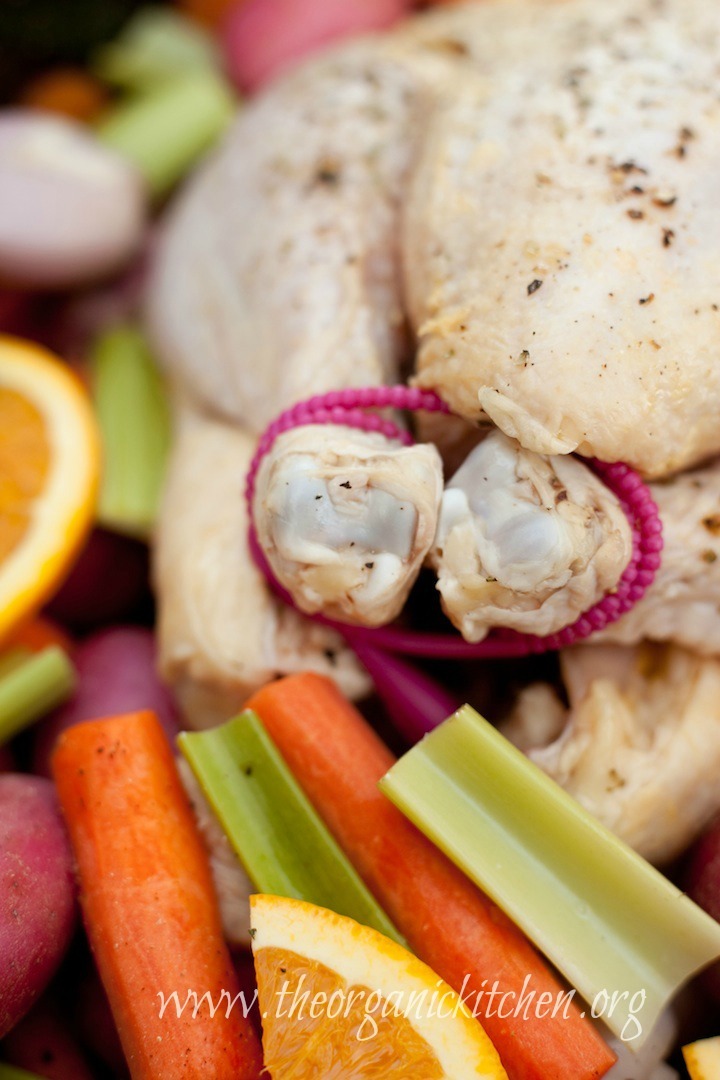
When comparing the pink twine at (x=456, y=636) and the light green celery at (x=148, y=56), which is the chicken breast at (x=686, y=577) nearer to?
the pink twine at (x=456, y=636)

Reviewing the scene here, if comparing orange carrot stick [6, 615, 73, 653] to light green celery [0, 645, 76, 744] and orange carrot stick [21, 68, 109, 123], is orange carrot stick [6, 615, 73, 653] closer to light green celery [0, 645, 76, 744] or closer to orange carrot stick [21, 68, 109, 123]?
light green celery [0, 645, 76, 744]

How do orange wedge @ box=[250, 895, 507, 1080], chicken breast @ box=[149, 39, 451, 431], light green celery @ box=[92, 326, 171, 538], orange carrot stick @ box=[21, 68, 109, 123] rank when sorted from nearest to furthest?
orange wedge @ box=[250, 895, 507, 1080], chicken breast @ box=[149, 39, 451, 431], light green celery @ box=[92, 326, 171, 538], orange carrot stick @ box=[21, 68, 109, 123]

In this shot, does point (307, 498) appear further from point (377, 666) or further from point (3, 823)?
point (3, 823)

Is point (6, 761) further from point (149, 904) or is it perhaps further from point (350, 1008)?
point (350, 1008)

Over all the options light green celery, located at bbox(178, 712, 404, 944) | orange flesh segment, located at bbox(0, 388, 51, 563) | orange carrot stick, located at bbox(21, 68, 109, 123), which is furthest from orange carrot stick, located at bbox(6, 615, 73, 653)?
orange carrot stick, located at bbox(21, 68, 109, 123)

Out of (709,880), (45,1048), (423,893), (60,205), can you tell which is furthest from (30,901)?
(60,205)

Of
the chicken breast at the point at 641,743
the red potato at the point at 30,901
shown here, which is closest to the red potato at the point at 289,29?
the chicken breast at the point at 641,743

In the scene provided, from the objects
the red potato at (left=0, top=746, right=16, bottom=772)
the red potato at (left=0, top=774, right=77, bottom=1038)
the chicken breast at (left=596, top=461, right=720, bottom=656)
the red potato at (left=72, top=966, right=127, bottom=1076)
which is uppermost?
the chicken breast at (left=596, top=461, right=720, bottom=656)
